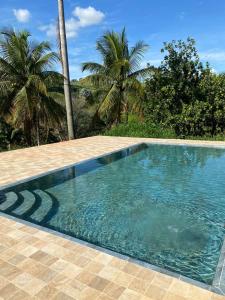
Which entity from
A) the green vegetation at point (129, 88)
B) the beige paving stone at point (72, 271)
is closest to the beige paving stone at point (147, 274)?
the beige paving stone at point (72, 271)

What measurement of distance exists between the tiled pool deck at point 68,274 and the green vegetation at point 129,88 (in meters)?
9.47

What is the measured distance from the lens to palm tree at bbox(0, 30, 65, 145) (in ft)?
42.5

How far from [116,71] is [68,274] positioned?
43.0 feet

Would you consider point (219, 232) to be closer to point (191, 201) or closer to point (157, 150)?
point (191, 201)

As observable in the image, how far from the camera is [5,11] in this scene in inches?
541

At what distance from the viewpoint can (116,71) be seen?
49.2ft

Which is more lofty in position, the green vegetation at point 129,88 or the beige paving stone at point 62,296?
the green vegetation at point 129,88

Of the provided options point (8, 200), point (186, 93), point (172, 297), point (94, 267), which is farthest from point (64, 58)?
point (172, 297)

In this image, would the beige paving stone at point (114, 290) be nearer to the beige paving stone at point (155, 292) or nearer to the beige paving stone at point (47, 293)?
the beige paving stone at point (155, 292)

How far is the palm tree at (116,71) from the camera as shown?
15.2 meters

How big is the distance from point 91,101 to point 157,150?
7780mm

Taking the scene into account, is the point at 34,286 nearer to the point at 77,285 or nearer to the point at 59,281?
the point at 59,281

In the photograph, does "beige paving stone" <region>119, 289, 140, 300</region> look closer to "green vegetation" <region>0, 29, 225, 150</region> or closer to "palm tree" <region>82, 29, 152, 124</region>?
"green vegetation" <region>0, 29, 225, 150</region>

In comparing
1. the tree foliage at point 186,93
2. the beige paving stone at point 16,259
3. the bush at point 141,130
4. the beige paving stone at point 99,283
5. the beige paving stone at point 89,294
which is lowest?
the beige paving stone at point 89,294
